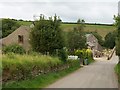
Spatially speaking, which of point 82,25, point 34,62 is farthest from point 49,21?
point 82,25

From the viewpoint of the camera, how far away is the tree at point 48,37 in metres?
41.5

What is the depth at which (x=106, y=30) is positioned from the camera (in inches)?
5901

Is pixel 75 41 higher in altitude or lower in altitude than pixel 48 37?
lower

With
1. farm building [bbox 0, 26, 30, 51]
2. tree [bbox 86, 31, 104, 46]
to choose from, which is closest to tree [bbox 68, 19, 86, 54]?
farm building [bbox 0, 26, 30, 51]

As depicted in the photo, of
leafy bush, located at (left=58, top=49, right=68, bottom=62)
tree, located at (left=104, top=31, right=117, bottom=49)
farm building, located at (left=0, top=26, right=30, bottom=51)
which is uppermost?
farm building, located at (left=0, top=26, right=30, bottom=51)

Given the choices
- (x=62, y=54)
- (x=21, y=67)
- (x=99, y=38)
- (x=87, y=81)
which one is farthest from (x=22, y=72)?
(x=99, y=38)

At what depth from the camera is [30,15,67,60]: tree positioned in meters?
41.5

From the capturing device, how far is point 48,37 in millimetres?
41844

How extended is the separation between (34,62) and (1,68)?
7563mm

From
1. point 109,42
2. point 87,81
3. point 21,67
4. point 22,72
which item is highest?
point 21,67

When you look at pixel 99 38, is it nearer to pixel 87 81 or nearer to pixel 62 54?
pixel 62 54

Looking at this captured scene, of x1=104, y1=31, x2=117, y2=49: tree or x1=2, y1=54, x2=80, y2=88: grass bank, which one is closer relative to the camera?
x1=2, y1=54, x2=80, y2=88: grass bank

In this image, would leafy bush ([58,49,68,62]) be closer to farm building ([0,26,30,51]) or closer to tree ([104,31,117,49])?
farm building ([0,26,30,51])

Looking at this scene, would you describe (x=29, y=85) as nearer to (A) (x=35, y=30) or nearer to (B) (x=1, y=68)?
(B) (x=1, y=68)
